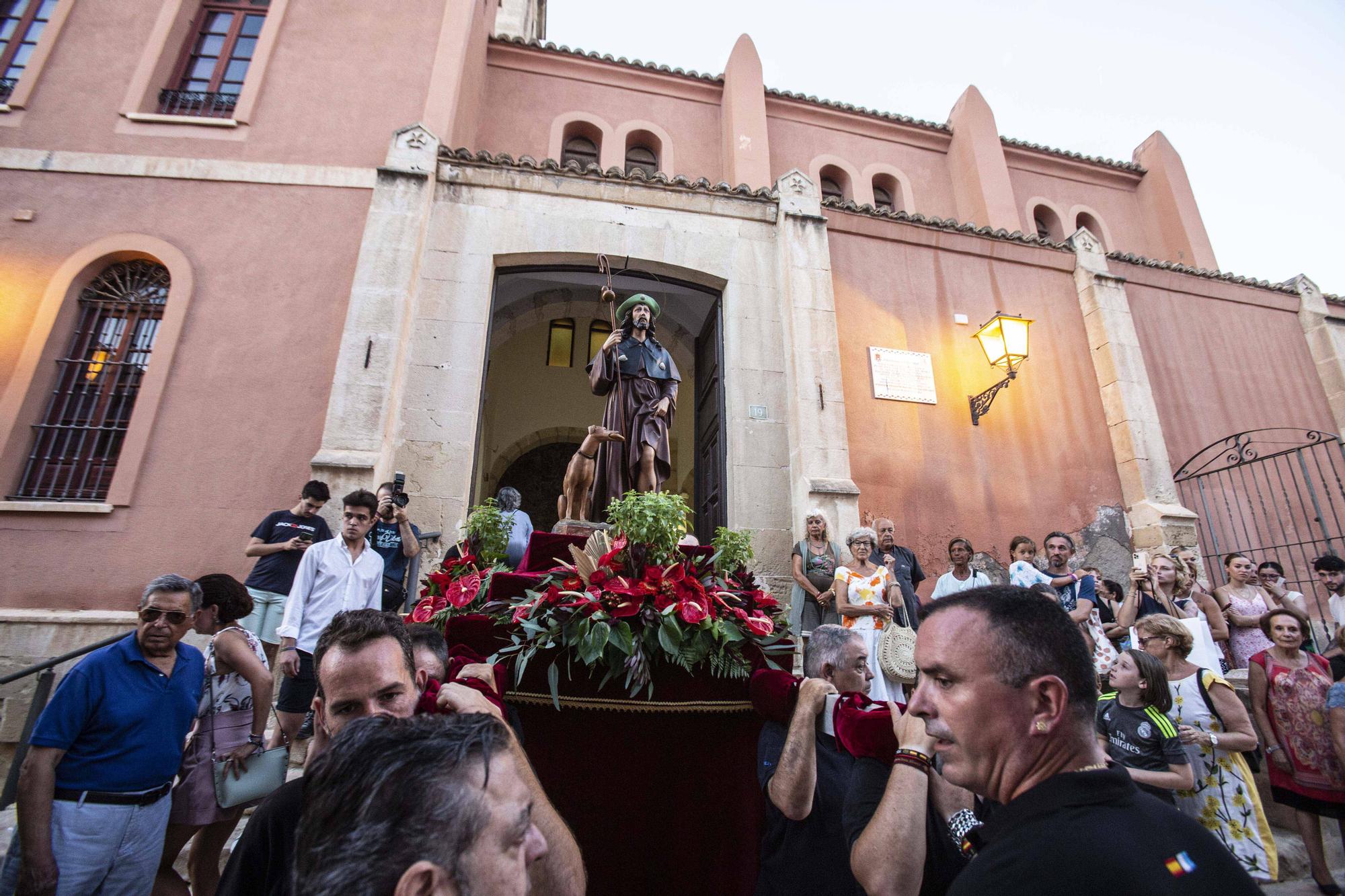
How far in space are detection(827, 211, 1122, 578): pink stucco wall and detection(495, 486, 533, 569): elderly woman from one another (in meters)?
3.97

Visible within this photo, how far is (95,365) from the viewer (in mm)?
7172

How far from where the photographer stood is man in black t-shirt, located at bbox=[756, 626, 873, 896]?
2031 mm

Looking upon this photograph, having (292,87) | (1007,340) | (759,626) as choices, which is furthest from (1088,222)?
(759,626)

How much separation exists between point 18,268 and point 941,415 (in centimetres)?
1034

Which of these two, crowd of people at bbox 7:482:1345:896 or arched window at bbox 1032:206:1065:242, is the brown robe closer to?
crowd of people at bbox 7:482:1345:896

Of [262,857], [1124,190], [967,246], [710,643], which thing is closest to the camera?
[262,857]

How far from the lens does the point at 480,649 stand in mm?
2705

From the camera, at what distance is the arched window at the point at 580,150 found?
11.2 metres

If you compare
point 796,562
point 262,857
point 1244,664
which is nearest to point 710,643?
point 262,857

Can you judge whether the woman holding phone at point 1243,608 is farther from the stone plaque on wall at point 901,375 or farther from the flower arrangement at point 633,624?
the flower arrangement at point 633,624

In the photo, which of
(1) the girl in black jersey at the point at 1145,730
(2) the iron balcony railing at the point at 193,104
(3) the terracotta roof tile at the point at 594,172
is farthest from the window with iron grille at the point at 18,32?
(1) the girl in black jersey at the point at 1145,730

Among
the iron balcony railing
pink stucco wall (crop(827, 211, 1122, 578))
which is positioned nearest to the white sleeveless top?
pink stucco wall (crop(827, 211, 1122, 578))

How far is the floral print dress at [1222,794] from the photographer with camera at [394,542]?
195 inches

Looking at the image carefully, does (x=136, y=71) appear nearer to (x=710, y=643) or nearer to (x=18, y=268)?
(x=18, y=268)
